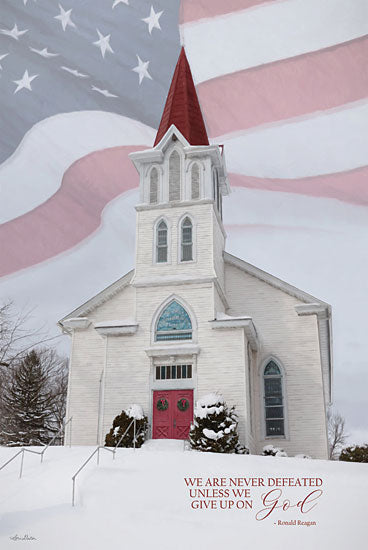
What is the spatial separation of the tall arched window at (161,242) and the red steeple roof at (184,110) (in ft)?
10.1

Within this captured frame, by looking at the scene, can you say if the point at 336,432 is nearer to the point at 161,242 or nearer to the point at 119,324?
the point at 161,242

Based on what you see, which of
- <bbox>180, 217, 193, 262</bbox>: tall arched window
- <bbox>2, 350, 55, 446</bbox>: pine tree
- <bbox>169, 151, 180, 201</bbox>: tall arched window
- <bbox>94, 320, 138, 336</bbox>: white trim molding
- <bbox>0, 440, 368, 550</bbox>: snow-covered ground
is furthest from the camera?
<bbox>2, 350, 55, 446</bbox>: pine tree

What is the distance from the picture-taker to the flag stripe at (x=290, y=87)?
14930 mm

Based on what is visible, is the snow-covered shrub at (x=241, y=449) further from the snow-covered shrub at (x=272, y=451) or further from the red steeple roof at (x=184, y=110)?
the red steeple roof at (x=184, y=110)

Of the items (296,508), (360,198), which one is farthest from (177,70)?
(296,508)

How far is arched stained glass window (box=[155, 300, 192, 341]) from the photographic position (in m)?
17.3

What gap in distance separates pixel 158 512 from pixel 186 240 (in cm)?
1071

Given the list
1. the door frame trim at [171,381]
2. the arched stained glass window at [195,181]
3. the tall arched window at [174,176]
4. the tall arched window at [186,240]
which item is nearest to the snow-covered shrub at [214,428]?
the door frame trim at [171,381]

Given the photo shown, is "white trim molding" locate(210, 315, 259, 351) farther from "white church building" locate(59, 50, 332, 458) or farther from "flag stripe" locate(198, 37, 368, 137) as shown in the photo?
"flag stripe" locate(198, 37, 368, 137)

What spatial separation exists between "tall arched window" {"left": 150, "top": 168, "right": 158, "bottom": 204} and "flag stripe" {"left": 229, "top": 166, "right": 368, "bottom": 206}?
4.44 metres

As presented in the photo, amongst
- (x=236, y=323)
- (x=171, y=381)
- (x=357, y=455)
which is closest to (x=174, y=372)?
(x=171, y=381)

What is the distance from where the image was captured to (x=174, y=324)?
17.5m

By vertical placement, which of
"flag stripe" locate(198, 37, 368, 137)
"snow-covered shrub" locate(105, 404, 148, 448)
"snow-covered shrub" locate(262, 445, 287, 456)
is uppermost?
"flag stripe" locate(198, 37, 368, 137)
